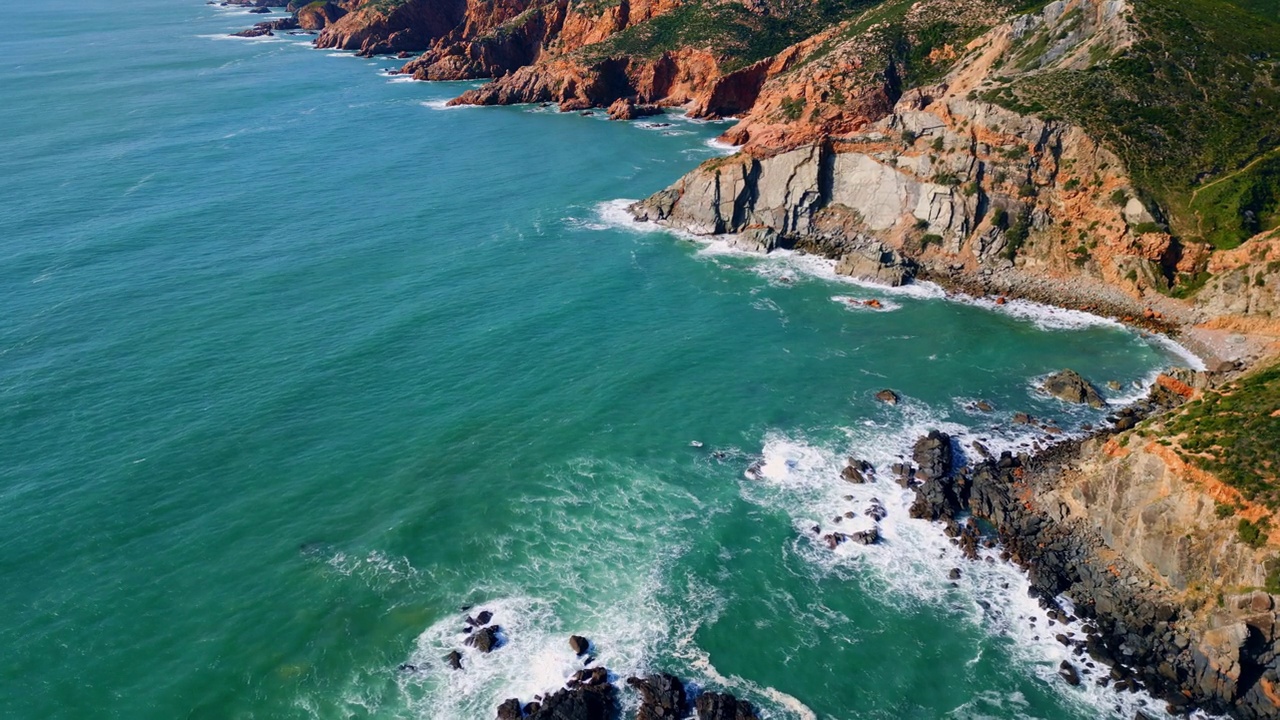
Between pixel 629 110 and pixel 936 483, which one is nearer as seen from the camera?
pixel 936 483

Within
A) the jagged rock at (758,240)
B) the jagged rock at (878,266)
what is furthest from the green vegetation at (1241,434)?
the jagged rock at (758,240)

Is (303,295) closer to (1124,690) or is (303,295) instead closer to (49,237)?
(49,237)

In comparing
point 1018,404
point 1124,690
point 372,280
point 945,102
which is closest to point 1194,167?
point 945,102

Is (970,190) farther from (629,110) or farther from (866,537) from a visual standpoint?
(629,110)

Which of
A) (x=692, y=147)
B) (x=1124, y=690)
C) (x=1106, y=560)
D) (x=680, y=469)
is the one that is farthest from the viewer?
(x=692, y=147)

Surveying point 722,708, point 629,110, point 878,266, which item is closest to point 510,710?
point 722,708

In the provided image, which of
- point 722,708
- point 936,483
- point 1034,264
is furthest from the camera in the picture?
point 1034,264
